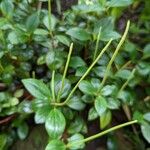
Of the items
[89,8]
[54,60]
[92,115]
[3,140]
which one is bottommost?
[3,140]

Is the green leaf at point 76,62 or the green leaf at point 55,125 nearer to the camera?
the green leaf at point 55,125

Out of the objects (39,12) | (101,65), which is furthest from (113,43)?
(39,12)

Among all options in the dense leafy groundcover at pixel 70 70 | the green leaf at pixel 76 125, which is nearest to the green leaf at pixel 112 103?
the dense leafy groundcover at pixel 70 70

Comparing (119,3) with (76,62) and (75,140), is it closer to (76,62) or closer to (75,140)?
(76,62)

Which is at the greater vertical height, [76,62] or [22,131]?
[76,62]

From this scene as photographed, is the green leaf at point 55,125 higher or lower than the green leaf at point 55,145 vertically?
higher

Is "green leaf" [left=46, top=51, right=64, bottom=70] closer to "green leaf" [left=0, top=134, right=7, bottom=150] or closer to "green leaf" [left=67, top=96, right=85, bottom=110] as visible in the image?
"green leaf" [left=67, top=96, right=85, bottom=110]

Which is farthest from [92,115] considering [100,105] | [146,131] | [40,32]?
[40,32]

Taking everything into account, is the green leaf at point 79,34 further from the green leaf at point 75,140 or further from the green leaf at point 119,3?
the green leaf at point 75,140
